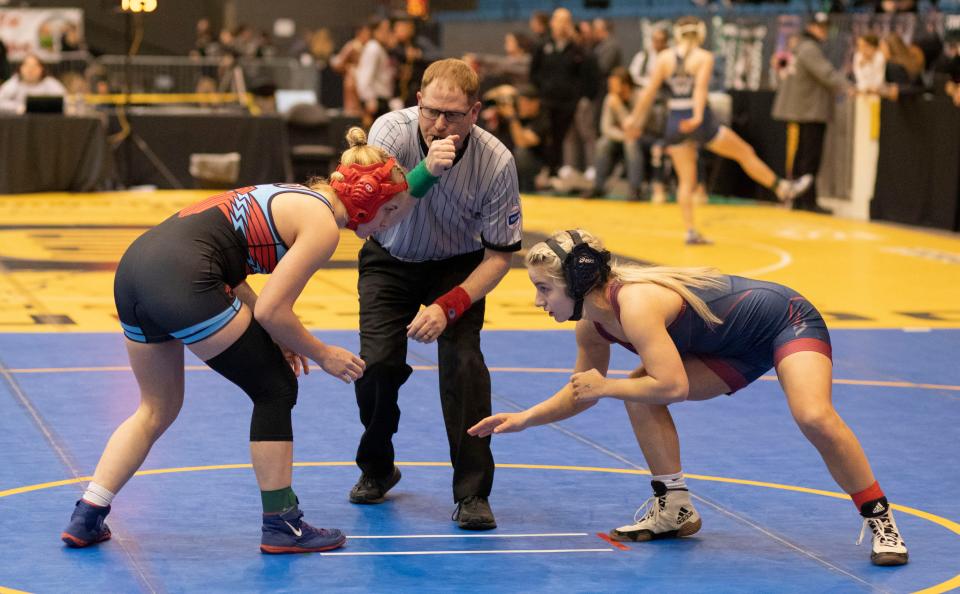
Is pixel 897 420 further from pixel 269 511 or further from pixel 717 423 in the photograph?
pixel 269 511

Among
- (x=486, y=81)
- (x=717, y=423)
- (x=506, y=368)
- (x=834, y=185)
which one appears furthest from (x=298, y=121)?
(x=717, y=423)

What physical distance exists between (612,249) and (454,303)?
28.7ft

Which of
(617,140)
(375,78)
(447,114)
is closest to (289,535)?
(447,114)

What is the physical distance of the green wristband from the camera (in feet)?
17.7

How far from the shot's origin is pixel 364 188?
5184 mm

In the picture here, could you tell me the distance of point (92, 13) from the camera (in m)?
34.3

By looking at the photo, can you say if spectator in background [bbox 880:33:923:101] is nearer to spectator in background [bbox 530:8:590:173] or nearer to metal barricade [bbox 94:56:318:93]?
spectator in background [bbox 530:8:590:173]

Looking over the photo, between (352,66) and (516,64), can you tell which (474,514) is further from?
(352,66)

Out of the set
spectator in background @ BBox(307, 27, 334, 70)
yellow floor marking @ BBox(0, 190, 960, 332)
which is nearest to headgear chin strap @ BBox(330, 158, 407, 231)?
yellow floor marking @ BBox(0, 190, 960, 332)

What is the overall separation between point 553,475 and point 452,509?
68cm

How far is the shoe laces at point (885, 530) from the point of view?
17.3 feet

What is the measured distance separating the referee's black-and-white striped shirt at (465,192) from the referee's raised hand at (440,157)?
1.35 ft

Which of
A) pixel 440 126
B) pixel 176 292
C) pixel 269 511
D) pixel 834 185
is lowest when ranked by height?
pixel 834 185

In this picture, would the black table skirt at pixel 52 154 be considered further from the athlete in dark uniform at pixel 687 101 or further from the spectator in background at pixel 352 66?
the athlete in dark uniform at pixel 687 101
